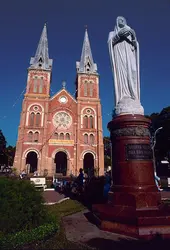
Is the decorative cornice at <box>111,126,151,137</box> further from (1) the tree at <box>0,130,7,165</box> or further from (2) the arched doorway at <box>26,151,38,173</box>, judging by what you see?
(1) the tree at <box>0,130,7,165</box>

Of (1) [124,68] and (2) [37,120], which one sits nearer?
(1) [124,68]

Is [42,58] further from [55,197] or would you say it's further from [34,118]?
[55,197]

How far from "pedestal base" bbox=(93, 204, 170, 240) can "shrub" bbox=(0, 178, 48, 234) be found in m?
1.35

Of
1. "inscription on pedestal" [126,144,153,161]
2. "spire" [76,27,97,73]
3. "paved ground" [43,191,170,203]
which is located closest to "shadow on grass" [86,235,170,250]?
"inscription on pedestal" [126,144,153,161]

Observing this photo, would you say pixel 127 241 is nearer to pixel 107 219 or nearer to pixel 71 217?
pixel 107 219

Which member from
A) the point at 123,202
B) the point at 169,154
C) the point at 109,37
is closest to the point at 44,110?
the point at 169,154

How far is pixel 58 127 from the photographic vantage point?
33.5 meters

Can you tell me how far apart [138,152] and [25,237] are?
10.00ft

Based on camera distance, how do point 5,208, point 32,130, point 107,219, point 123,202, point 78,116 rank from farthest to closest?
point 78,116, point 32,130, point 123,202, point 107,219, point 5,208

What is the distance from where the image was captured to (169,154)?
31.9 metres

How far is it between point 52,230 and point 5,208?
3.11ft

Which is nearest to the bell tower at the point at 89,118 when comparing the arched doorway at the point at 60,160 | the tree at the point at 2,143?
the arched doorway at the point at 60,160

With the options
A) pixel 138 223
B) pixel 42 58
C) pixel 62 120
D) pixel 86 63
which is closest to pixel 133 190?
pixel 138 223

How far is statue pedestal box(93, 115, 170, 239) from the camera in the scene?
3393 millimetres
